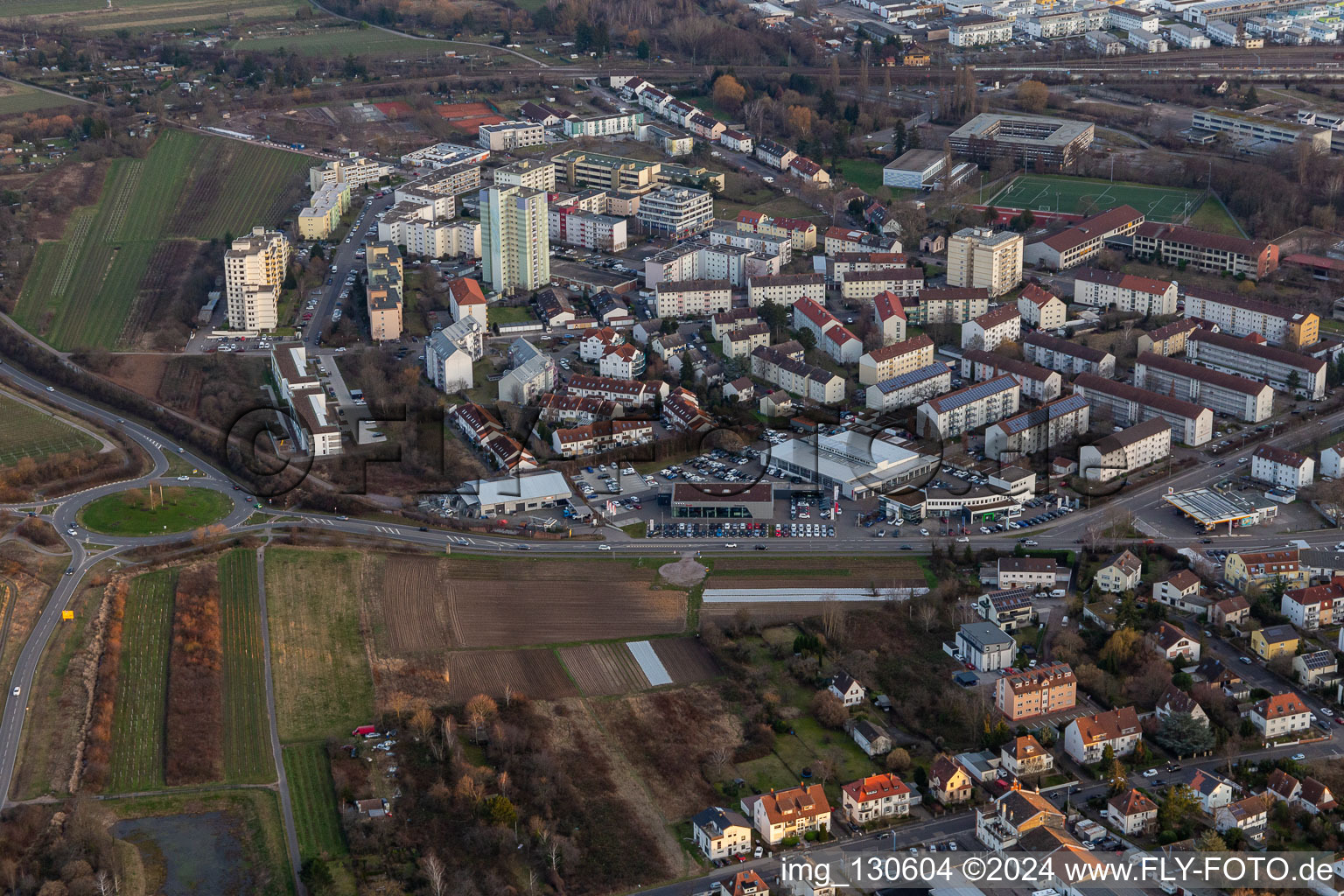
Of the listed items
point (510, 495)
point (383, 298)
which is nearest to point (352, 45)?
point (383, 298)

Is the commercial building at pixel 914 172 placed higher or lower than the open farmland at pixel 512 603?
higher

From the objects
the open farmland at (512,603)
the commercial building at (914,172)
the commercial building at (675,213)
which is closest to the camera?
the open farmland at (512,603)

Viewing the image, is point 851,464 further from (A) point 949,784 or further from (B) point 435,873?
(B) point 435,873

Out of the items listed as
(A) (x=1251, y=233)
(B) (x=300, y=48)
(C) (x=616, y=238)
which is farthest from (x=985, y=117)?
(B) (x=300, y=48)

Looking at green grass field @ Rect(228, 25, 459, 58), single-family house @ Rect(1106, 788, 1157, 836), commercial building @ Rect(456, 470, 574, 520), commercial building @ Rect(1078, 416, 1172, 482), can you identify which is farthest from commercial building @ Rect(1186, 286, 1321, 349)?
green grass field @ Rect(228, 25, 459, 58)

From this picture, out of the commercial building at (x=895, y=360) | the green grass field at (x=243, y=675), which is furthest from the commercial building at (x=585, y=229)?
the green grass field at (x=243, y=675)

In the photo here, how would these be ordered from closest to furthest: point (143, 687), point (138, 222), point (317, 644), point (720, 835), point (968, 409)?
1. point (720, 835)
2. point (143, 687)
3. point (317, 644)
4. point (968, 409)
5. point (138, 222)

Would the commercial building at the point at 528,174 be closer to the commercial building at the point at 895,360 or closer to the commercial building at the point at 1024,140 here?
the commercial building at the point at 1024,140
